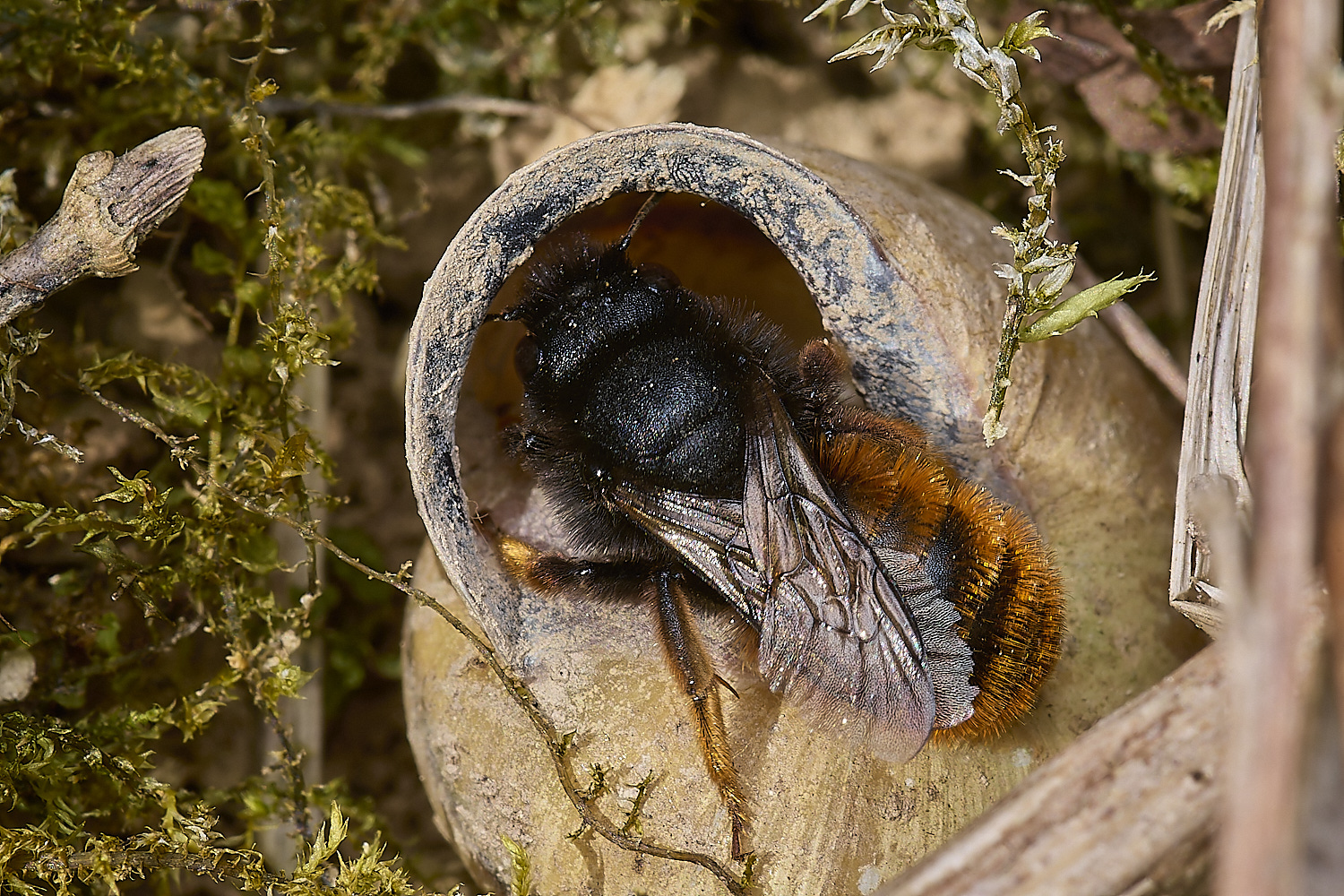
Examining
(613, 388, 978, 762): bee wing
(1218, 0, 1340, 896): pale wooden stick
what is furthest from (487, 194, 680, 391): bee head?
(1218, 0, 1340, 896): pale wooden stick

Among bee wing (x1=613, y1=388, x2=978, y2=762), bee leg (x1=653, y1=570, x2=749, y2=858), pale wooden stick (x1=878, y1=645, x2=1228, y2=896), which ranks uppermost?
pale wooden stick (x1=878, y1=645, x2=1228, y2=896)

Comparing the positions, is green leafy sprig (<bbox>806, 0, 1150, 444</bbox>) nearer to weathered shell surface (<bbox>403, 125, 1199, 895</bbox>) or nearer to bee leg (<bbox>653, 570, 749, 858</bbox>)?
weathered shell surface (<bbox>403, 125, 1199, 895</bbox>)

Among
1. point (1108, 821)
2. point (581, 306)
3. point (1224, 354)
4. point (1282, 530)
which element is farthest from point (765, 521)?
point (1282, 530)

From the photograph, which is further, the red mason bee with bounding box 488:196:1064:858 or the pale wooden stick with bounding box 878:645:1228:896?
the red mason bee with bounding box 488:196:1064:858

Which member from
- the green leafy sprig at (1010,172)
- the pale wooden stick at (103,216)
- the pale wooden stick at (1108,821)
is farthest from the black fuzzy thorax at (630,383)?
the pale wooden stick at (1108,821)

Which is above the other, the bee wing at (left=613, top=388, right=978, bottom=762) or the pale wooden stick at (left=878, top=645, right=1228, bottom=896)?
the pale wooden stick at (left=878, top=645, right=1228, bottom=896)

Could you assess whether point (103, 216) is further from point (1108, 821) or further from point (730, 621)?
point (1108, 821)

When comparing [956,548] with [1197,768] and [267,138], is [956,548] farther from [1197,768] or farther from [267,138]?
[267,138]
